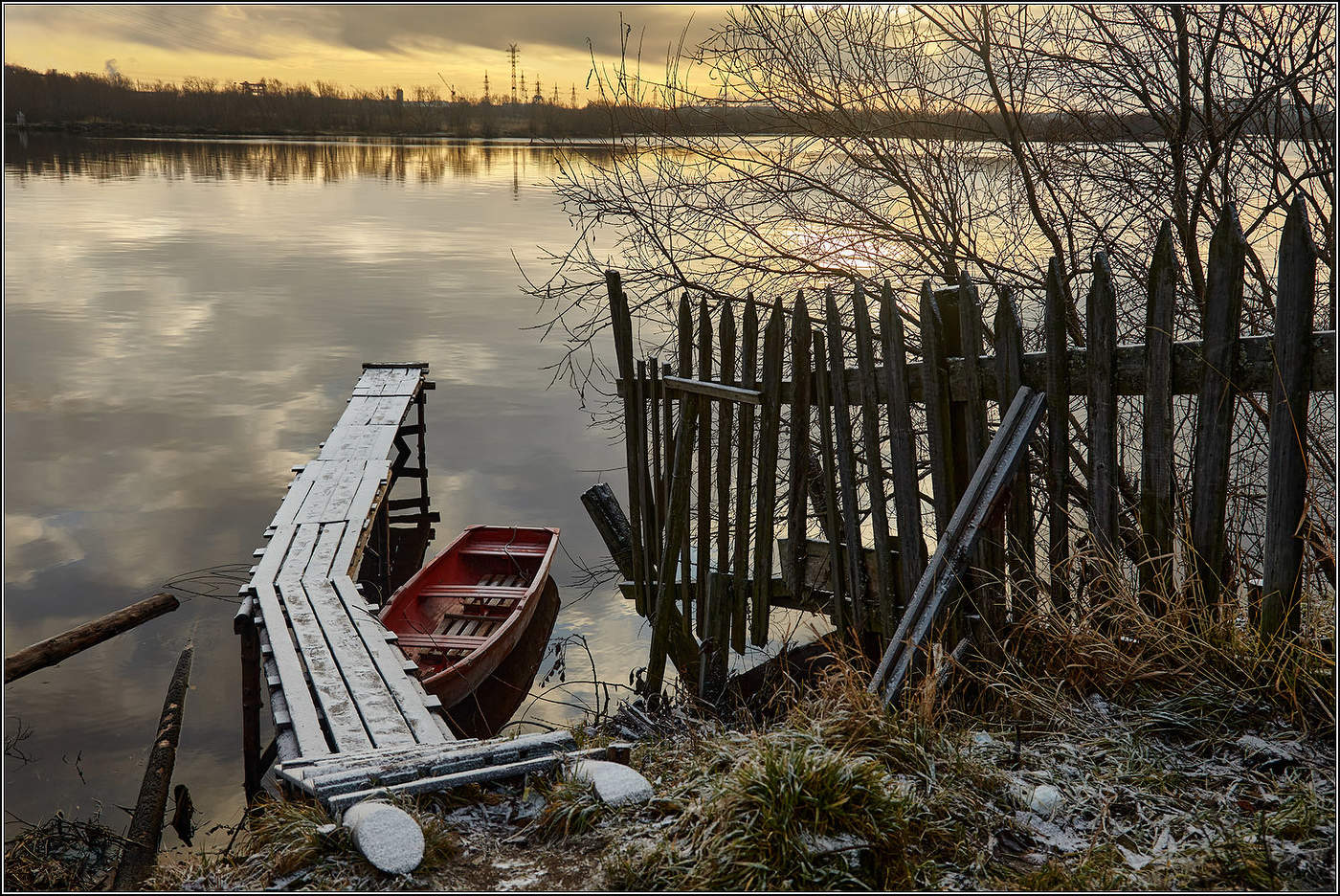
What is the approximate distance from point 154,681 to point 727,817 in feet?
31.6

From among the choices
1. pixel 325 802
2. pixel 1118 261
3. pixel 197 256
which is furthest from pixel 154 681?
pixel 197 256

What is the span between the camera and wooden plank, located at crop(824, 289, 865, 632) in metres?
4.82

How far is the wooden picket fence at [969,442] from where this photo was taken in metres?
3.49

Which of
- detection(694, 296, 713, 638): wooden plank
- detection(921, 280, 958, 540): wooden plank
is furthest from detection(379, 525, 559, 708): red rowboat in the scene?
detection(921, 280, 958, 540): wooden plank

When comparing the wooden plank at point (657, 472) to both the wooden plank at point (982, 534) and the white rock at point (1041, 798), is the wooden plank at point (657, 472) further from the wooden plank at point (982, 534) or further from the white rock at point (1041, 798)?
the white rock at point (1041, 798)

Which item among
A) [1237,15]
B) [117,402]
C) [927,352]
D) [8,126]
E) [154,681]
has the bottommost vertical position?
[154,681]

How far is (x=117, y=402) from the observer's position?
70.8ft

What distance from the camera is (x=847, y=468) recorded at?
4887 millimetres

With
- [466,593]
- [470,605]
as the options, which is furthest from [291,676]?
[466,593]

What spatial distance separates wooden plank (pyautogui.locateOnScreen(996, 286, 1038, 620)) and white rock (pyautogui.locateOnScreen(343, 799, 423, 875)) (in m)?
2.55

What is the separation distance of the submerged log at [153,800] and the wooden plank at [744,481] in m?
3.58

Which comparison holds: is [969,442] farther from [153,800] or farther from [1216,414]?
[153,800]

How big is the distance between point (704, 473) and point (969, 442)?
198 centimetres

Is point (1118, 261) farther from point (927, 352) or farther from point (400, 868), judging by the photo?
point (400, 868)
